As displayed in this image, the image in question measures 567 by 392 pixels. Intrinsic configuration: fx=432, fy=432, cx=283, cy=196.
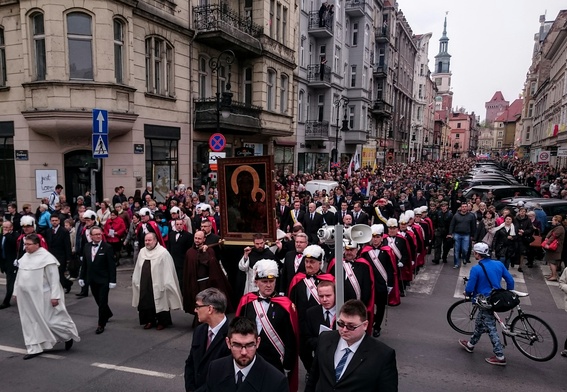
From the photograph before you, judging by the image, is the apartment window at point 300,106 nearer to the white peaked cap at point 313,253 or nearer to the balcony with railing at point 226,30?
the balcony with railing at point 226,30

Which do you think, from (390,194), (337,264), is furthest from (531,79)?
(337,264)

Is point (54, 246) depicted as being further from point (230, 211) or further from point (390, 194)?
point (390, 194)

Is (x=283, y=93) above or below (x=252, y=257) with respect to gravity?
above

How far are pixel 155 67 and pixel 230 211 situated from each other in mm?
11997

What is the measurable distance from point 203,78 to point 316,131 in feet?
44.8

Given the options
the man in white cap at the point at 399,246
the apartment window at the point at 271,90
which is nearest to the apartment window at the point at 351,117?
the apartment window at the point at 271,90

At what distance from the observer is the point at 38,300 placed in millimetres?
6293

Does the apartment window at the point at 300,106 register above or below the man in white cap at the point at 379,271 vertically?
above

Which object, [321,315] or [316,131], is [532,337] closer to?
[321,315]

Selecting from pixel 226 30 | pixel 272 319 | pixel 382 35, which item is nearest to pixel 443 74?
pixel 382 35

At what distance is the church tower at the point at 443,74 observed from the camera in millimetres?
134625

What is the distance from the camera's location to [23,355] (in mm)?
6332

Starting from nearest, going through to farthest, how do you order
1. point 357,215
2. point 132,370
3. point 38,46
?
point 132,370 → point 357,215 → point 38,46

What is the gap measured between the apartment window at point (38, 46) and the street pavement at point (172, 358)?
369 inches
